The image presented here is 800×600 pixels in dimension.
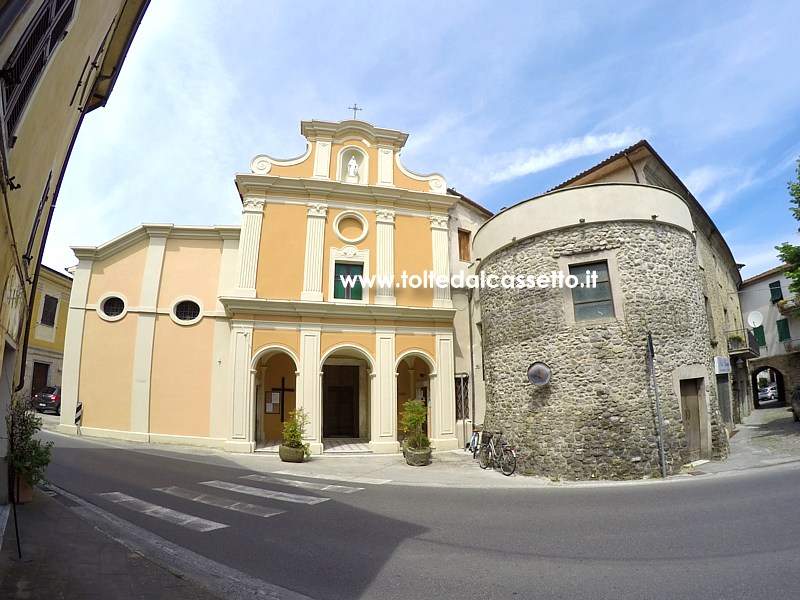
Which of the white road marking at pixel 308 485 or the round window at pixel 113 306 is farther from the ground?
the round window at pixel 113 306

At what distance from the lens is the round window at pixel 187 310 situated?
57.9ft

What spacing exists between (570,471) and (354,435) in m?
10.1

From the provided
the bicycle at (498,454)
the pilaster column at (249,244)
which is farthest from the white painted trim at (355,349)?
the bicycle at (498,454)

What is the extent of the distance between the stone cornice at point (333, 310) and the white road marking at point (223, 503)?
7.76 metres

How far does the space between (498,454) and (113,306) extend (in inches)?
642

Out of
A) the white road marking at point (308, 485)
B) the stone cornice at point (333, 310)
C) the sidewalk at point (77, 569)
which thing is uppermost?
the stone cornice at point (333, 310)

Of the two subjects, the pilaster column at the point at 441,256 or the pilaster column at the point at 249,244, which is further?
the pilaster column at the point at 441,256

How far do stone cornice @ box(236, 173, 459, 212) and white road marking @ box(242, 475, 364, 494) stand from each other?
1122 cm

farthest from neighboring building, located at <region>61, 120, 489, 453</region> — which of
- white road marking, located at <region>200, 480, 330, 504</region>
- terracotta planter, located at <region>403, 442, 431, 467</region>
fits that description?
white road marking, located at <region>200, 480, 330, 504</region>

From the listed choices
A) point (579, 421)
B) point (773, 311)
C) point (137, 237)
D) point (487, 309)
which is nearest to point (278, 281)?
point (137, 237)

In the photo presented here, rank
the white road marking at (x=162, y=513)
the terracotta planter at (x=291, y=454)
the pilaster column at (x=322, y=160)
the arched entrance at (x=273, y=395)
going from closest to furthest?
the white road marking at (x=162, y=513), the terracotta planter at (x=291, y=454), the arched entrance at (x=273, y=395), the pilaster column at (x=322, y=160)

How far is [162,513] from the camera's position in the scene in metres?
7.16

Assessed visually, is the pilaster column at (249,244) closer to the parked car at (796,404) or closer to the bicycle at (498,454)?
the bicycle at (498,454)

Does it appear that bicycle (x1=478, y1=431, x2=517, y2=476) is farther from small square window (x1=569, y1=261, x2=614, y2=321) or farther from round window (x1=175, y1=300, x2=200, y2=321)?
round window (x1=175, y1=300, x2=200, y2=321)
